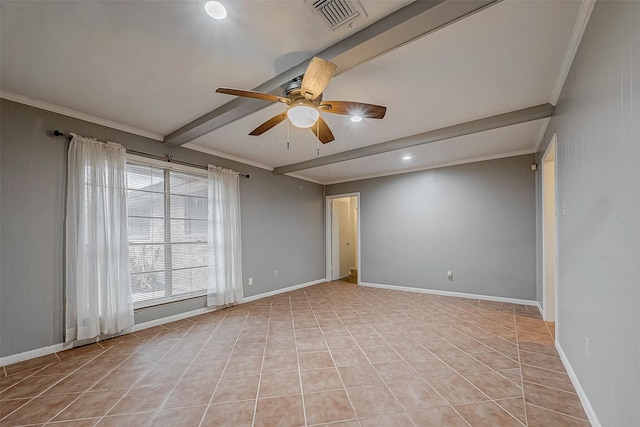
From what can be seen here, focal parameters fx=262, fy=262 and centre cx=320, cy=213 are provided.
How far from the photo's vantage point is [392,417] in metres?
1.72

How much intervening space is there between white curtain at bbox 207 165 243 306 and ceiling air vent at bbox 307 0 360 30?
3.15m

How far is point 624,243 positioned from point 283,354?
261 centimetres

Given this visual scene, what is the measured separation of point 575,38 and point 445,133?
1.60m

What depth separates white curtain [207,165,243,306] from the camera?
4.13m

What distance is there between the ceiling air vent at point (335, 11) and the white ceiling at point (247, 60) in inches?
2.2

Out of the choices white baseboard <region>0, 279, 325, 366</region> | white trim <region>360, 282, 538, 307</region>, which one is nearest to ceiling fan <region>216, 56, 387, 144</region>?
white baseboard <region>0, 279, 325, 366</region>

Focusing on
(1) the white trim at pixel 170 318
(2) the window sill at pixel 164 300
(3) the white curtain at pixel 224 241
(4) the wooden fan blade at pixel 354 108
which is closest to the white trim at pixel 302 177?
(3) the white curtain at pixel 224 241

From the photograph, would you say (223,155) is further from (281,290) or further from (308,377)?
(308,377)

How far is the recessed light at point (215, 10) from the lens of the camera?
1.52m

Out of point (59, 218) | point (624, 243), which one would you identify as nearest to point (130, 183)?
point (59, 218)

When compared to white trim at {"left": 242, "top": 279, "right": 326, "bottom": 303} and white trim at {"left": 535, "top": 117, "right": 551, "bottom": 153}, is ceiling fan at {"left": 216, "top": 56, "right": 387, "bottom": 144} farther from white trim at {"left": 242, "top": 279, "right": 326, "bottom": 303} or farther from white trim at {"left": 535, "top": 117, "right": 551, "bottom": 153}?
white trim at {"left": 242, "top": 279, "right": 326, "bottom": 303}

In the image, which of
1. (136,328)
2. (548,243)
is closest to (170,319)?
(136,328)

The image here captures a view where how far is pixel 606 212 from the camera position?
4.62 feet

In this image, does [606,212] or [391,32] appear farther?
[391,32]
